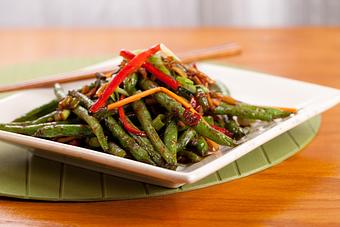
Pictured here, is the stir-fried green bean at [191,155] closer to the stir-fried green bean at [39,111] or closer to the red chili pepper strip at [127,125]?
the red chili pepper strip at [127,125]

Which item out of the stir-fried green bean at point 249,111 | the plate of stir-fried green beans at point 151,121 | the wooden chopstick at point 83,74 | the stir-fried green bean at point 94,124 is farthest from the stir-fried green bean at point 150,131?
the wooden chopstick at point 83,74

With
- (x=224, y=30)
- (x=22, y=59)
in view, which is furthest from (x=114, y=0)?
(x=22, y=59)

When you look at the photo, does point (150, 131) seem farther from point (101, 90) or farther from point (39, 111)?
point (39, 111)

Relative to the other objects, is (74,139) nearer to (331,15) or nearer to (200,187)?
(200,187)

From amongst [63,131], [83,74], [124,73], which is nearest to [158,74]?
[124,73]

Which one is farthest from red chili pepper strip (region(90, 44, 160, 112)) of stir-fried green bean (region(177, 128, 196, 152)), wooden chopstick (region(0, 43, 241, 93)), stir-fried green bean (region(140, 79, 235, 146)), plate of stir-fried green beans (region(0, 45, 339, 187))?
wooden chopstick (region(0, 43, 241, 93))

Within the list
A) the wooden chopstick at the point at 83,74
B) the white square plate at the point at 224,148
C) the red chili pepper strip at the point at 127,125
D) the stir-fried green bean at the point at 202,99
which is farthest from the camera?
the wooden chopstick at the point at 83,74
